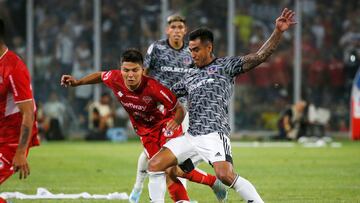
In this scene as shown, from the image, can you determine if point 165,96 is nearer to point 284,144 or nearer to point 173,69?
point 173,69

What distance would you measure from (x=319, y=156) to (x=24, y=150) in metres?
14.2

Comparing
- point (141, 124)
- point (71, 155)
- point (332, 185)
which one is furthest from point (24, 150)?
point (71, 155)

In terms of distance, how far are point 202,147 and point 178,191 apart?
128 centimetres

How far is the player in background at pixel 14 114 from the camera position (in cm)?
964

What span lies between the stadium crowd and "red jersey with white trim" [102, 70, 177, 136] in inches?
786

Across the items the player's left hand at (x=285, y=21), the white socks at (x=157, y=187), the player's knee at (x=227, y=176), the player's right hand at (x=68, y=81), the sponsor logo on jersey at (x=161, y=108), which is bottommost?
the white socks at (x=157, y=187)

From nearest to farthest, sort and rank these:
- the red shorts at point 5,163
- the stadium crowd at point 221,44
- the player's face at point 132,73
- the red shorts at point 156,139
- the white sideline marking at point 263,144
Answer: the red shorts at point 5,163 < the player's face at point 132,73 < the red shorts at point 156,139 < the white sideline marking at point 263,144 < the stadium crowd at point 221,44

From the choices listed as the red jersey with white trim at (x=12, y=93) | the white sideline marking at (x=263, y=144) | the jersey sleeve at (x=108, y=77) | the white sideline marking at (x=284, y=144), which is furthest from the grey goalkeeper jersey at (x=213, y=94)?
the white sideline marking at (x=263, y=144)

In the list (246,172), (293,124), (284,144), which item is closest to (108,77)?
(246,172)

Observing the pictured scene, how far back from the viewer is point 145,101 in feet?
39.1

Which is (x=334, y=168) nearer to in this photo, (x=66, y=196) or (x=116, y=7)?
(x=66, y=196)

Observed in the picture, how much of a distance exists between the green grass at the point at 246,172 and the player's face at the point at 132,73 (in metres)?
2.44

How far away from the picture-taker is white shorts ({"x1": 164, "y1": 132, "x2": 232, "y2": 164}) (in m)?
11.2

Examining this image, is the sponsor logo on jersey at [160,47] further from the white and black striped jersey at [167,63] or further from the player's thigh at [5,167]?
the player's thigh at [5,167]
